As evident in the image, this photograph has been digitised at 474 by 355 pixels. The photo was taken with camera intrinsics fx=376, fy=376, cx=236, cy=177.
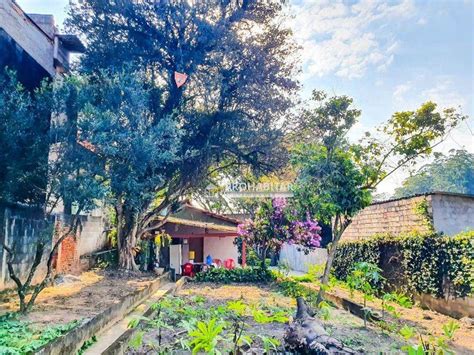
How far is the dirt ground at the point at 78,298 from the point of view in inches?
262

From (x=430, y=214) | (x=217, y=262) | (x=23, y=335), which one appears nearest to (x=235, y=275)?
(x=217, y=262)

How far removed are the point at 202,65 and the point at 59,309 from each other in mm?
9088

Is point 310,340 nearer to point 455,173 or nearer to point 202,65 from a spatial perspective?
point 202,65

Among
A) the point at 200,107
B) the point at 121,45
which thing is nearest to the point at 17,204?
the point at 121,45

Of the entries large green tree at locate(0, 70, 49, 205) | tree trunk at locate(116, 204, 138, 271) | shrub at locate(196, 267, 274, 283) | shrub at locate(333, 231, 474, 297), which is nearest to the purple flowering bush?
shrub at locate(196, 267, 274, 283)

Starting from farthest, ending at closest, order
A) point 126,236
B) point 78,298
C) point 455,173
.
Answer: point 455,173, point 126,236, point 78,298

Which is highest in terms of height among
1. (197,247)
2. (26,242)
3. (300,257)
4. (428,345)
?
(26,242)

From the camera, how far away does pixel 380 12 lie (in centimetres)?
974

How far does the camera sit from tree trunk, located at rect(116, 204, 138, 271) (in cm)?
1472

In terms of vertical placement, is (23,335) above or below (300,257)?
above

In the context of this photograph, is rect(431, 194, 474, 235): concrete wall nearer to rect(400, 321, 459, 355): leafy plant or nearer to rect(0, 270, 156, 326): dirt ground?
rect(400, 321, 459, 355): leafy plant

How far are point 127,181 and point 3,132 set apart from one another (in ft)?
12.2

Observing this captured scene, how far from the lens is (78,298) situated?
863 centimetres

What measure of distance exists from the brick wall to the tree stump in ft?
26.5
